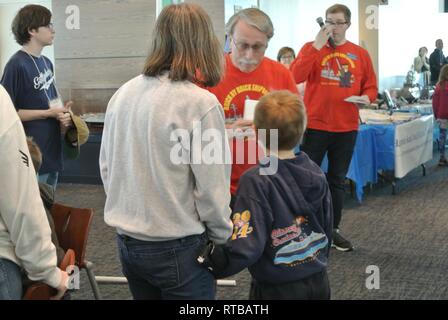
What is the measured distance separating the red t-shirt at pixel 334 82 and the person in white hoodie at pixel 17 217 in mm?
2369

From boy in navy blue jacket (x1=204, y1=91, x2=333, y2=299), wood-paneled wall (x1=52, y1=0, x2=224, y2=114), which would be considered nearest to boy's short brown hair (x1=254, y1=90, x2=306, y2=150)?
boy in navy blue jacket (x1=204, y1=91, x2=333, y2=299)

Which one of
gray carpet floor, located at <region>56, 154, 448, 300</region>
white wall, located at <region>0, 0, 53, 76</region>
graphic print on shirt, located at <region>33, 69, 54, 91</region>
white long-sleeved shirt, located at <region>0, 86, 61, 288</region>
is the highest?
white wall, located at <region>0, 0, 53, 76</region>

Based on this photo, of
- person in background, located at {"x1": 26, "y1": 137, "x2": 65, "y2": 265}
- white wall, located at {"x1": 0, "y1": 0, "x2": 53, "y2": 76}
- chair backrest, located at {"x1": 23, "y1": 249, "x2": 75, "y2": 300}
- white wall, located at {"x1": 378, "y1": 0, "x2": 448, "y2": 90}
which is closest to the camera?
chair backrest, located at {"x1": 23, "y1": 249, "x2": 75, "y2": 300}

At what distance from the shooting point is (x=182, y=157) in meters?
1.49

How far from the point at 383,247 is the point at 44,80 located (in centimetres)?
238

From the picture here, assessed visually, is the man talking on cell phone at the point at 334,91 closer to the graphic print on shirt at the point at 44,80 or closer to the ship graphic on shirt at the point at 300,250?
the graphic print on shirt at the point at 44,80

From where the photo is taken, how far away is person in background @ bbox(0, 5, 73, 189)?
292cm

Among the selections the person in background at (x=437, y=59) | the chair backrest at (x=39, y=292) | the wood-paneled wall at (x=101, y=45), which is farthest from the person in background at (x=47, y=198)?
the person in background at (x=437, y=59)

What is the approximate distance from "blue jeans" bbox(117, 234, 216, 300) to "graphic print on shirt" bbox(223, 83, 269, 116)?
0.80 metres

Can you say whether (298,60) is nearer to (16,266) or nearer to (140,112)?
(140,112)

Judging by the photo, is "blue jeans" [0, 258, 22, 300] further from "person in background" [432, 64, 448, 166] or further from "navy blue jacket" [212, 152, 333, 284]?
"person in background" [432, 64, 448, 166]

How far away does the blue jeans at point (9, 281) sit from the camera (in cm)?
140

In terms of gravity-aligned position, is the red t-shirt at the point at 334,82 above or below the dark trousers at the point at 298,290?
above
